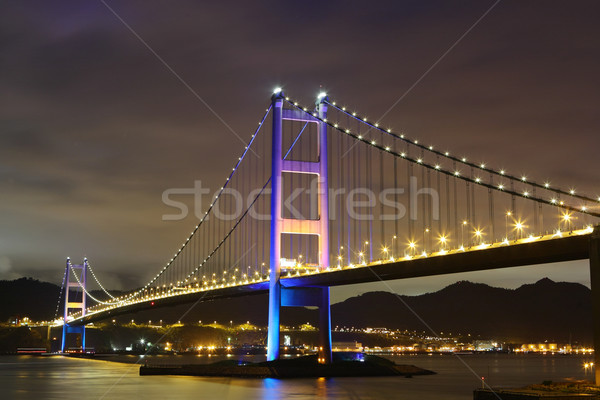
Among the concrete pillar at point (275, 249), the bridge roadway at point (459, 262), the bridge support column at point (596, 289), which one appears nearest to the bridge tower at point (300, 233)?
the concrete pillar at point (275, 249)

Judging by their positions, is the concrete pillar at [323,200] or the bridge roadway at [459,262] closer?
the bridge roadway at [459,262]

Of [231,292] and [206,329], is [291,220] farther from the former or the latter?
[206,329]

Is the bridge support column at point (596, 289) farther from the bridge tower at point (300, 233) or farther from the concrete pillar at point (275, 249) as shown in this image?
the concrete pillar at point (275, 249)

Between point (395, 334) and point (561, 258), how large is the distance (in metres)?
138

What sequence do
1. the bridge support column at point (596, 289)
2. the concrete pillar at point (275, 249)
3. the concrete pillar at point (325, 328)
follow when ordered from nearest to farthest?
1. the bridge support column at point (596, 289)
2. the concrete pillar at point (325, 328)
3. the concrete pillar at point (275, 249)

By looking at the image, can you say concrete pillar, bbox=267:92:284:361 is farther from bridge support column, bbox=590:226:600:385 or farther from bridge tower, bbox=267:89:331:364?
bridge support column, bbox=590:226:600:385

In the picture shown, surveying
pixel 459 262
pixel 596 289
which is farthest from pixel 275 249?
pixel 596 289

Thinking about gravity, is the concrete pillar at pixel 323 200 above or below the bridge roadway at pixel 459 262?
above

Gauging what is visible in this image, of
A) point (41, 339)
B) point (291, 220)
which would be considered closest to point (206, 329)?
point (41, 339)

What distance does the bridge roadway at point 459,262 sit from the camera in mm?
30672

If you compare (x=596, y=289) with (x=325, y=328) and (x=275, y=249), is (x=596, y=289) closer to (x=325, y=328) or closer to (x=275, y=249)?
(x=325, y=328)

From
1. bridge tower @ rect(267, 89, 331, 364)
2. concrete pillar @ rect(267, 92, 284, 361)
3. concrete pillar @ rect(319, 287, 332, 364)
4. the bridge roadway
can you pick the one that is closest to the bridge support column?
the bridge roadway

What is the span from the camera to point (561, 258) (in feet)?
105

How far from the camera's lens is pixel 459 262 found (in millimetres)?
37125
